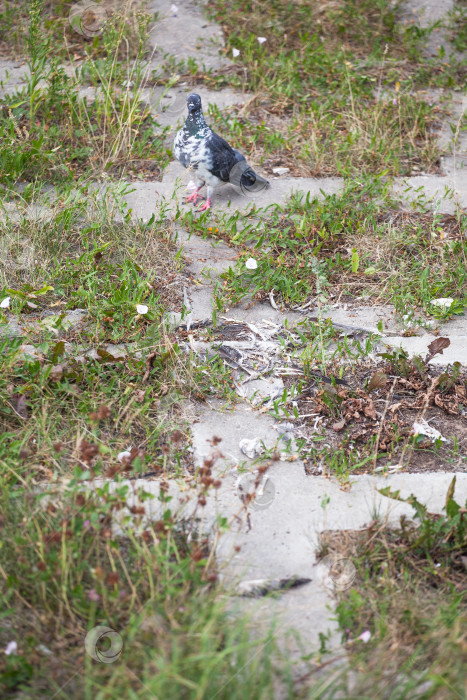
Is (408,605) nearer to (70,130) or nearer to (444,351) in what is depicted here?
(444,351)

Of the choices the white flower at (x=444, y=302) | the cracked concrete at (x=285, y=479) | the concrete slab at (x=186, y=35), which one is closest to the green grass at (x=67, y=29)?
the concrete slab at (x=186, y=35)

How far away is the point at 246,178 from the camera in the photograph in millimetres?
4449

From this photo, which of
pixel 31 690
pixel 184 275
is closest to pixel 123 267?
pixel 184 275

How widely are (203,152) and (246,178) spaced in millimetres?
476

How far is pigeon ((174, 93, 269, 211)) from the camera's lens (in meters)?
4.08

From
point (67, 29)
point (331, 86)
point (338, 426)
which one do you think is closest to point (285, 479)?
point (338, 426)

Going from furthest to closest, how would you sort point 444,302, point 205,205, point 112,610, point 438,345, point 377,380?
1. point 205,205
2. point 444,302
3. point 438,345
4. point 377,380
5. point 112,610

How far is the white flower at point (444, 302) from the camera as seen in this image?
3689 millimetres

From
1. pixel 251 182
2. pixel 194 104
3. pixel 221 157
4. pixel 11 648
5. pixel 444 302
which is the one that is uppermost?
pixel 194 104

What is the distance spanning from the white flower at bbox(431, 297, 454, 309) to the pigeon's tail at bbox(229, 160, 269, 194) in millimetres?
1518

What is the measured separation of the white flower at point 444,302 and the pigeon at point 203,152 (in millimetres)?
1561

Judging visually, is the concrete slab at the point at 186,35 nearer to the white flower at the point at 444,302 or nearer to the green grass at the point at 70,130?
the green grass at the point at 70,130

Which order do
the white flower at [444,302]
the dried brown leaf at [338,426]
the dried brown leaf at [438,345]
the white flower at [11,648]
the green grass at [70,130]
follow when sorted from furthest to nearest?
1. the green grass at [70,130]
2. the white flower at [444,302]
3. the dried brown leaf at [438,345]
4. the dried brown leaf at [338,426]
5. the white flower at [11,648]

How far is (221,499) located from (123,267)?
1.63 meters
